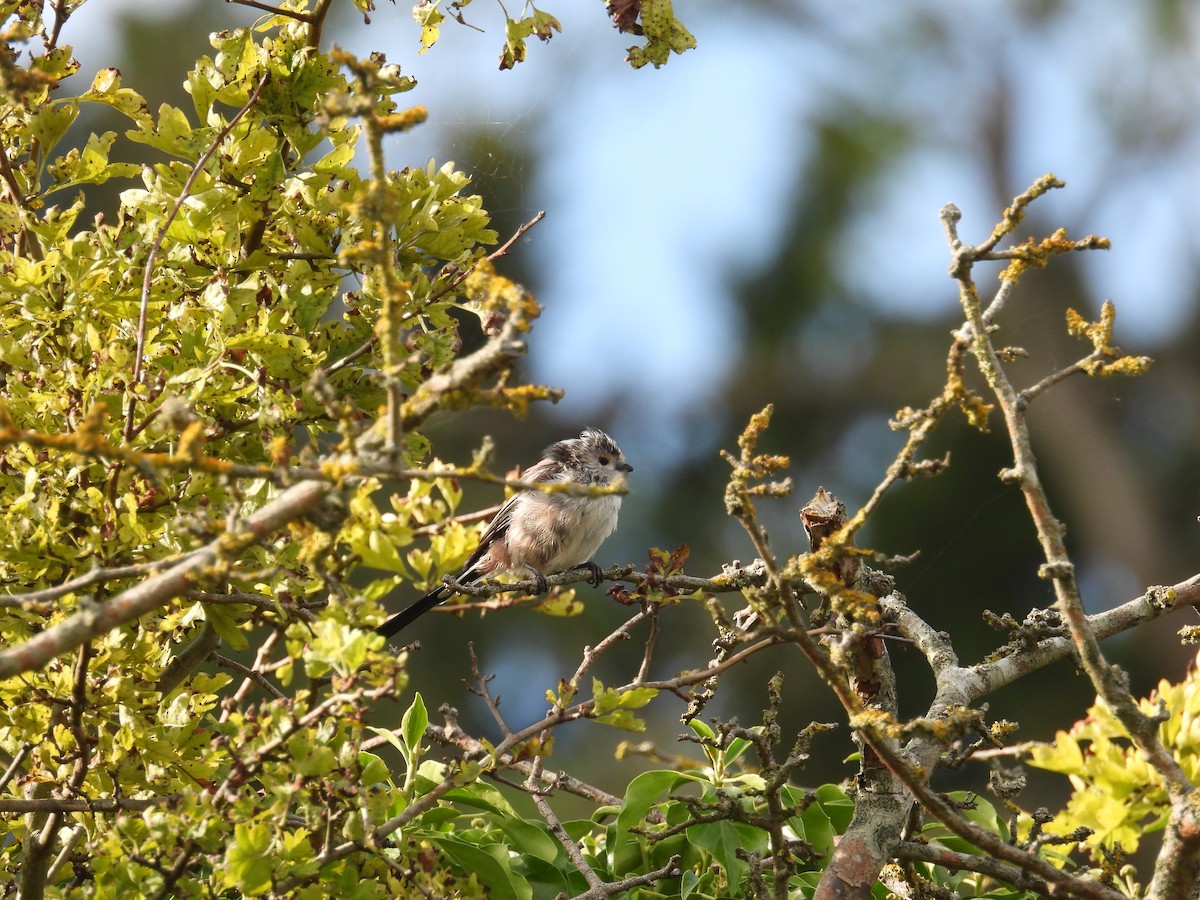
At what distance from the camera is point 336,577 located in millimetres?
1597

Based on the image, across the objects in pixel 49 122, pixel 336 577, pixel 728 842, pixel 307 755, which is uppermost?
pixel 49 122

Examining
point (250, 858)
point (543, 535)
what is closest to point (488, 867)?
point (250, 858)


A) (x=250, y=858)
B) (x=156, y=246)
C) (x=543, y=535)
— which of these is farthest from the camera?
(x=543, y=535)

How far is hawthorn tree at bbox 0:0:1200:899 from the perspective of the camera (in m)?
1.44

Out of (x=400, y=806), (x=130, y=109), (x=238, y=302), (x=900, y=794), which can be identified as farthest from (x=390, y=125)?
(x=900, y=794)

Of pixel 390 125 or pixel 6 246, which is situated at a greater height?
pixel 6 246

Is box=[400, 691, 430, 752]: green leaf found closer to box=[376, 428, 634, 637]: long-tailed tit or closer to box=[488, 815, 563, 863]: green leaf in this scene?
box=[488, 815, 563, 863]: green leaf

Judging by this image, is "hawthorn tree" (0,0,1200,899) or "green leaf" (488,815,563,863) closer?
"hawthorn tree" (0,0,1200,899)

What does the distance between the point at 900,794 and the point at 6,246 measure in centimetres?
182

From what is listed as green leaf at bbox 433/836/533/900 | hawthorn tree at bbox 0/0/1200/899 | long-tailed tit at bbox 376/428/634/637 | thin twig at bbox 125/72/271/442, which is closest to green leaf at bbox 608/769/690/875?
hawthorn tree at bbox 0/0/1200/899

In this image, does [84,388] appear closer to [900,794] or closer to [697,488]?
[900,794]

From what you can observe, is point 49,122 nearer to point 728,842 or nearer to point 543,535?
point 728,842

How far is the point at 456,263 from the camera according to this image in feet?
7.21

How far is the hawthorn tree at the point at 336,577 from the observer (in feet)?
4.72
